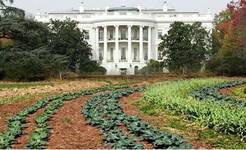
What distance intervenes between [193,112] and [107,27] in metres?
65.9

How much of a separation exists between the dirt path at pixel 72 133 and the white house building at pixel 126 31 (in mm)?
61405

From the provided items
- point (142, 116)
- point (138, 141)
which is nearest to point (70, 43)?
point (142, 116)

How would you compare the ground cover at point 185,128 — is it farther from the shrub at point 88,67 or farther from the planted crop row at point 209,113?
the shrub at point 88,67

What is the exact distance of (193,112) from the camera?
15.7 metres

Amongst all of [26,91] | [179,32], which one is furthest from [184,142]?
[179,32]

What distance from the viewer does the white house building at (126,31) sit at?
262ft

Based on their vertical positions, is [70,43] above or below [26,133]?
above

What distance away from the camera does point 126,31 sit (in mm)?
82250

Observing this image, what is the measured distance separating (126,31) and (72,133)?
69416mm

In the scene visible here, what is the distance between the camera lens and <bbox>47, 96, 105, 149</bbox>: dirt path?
37.7ft

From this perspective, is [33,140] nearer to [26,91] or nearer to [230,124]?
[230,124]

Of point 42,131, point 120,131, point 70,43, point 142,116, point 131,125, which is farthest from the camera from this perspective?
point 70,43

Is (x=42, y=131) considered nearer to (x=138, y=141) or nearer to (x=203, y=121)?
(x=138, y=141)

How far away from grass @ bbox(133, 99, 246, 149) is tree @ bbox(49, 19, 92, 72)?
38722 mm
